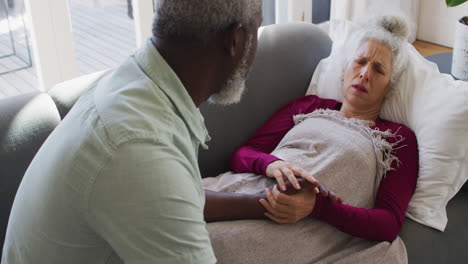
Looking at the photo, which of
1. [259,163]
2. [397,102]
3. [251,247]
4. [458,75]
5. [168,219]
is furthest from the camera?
[458,75]

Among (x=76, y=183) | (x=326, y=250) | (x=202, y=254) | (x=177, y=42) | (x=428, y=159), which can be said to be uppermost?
(x=177, y=42)

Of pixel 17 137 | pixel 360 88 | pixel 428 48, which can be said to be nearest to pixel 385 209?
Answer: pixel 360 88

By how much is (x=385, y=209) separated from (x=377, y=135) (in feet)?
0.91

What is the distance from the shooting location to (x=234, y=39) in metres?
0.95

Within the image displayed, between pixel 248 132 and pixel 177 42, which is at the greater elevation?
pixel 177 42

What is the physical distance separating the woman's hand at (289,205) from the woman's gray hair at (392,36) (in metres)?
0.64

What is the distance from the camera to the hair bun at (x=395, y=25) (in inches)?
71.2

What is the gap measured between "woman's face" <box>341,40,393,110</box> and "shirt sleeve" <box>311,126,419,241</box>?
0.21 m

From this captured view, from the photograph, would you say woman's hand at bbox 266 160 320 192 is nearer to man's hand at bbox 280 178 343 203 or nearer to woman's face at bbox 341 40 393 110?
man's hand at bbox 280 178 343 203

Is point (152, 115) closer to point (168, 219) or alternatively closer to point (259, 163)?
point (168, 219)

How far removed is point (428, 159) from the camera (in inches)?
64.1

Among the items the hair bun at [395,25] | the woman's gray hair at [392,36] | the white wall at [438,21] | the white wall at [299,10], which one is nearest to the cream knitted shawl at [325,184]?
the woman's gray hair at [392,36]

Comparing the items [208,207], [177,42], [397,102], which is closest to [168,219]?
A: [177,42]

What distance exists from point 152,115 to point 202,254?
0.84 feet
